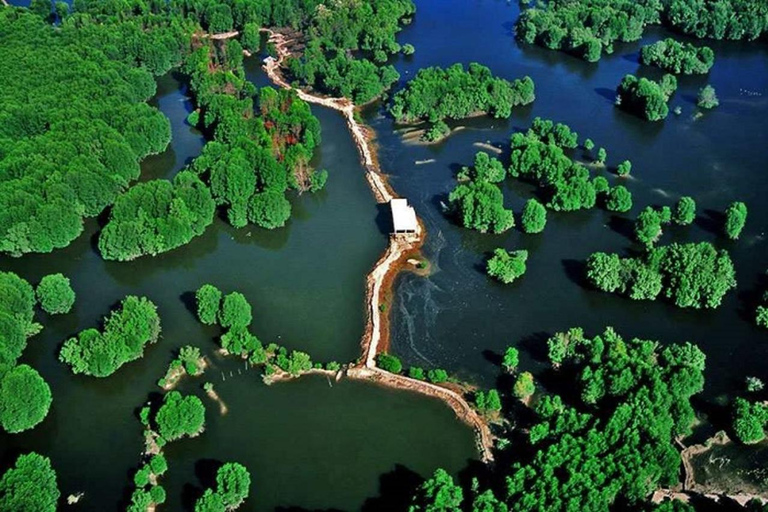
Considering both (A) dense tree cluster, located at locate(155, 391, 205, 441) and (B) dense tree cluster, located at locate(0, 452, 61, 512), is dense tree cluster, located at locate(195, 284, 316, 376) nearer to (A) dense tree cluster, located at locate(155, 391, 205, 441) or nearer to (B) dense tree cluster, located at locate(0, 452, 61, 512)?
(A) dense tree cluster, located at locate(155, 391, 205, 441)

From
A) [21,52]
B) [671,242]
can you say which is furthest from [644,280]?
[21,52]

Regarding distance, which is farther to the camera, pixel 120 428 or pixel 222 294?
pixel 222 294

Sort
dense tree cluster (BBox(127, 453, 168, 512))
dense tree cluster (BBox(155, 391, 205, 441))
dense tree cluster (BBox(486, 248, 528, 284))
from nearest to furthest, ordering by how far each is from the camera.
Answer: dense tree cluster (BBox(127, 453, 168, 512))
dense tree cluster (BBox(155, 391, 205, 441))
dense tree cluster (BBox(486, 248, 528, 284))

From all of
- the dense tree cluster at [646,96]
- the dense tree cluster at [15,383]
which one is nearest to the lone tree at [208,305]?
the dense tree cluster at [15,383]

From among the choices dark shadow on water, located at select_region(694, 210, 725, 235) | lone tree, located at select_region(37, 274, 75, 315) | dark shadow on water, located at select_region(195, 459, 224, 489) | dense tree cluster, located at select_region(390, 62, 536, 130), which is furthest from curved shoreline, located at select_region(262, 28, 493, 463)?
dark shadow on water, located at select_region(694, 210, 725, 235)

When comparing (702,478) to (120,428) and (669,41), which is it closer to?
(120,428)

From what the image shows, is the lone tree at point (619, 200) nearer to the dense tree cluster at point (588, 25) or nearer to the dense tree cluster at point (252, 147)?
the dense tree cluster at point (252, 147)
